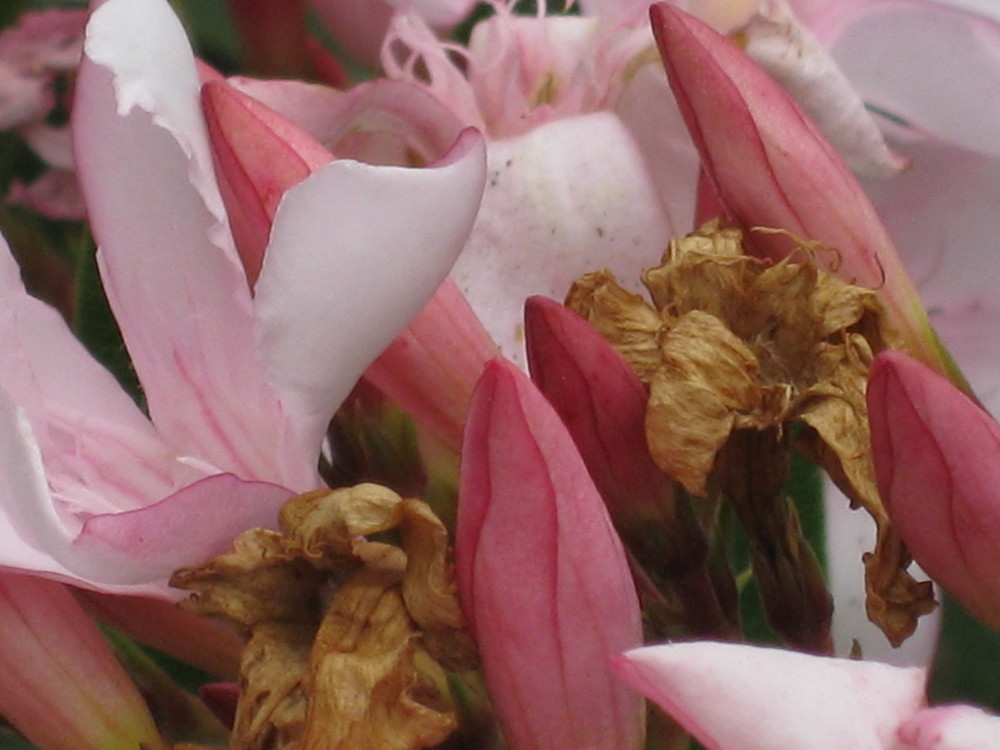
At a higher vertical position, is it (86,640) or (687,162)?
(687,162)

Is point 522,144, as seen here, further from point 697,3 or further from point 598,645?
point 598,645

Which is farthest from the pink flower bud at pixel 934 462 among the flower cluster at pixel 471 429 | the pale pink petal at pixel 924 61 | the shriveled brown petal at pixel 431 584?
the pale pink petal at pixel 924 61

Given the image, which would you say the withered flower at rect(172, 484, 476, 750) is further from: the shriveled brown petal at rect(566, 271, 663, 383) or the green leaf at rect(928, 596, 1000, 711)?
the green leaf at rect(928, 596, 1000, 711)

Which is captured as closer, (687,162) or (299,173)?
(299,173)

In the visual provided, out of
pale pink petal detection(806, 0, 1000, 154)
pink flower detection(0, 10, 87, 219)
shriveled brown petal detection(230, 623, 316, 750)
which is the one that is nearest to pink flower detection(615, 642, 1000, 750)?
shriveled brown petal detection(230, 623, 316, 750)

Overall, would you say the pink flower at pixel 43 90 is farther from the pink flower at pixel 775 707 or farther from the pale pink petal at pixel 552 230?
the pink flower at pixel 775 707

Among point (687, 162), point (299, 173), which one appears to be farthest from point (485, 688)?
point (687, 162)
